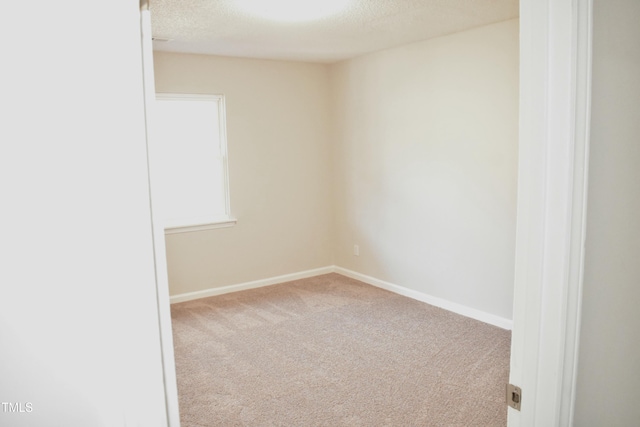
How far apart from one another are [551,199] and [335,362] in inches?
109

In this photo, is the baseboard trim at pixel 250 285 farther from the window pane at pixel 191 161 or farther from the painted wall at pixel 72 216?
the painted wall at pixel 72 216

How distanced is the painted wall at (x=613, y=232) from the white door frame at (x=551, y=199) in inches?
1.5

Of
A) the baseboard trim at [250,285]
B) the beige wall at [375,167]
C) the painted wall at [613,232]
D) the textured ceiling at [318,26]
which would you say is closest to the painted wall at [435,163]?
the beige wall at [375,167]

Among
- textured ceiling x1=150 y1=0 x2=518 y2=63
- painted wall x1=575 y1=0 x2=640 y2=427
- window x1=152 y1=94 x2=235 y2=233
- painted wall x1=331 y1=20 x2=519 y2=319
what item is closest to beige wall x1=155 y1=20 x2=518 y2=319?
painted wall x1=331 y1=20 x2=519 y2=319

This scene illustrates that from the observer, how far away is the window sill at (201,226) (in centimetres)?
481

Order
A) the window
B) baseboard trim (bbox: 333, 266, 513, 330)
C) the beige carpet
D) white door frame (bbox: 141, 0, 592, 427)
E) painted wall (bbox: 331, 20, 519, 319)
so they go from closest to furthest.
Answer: white door frame (bbox: 141, 0, 592, 427)
the beige carpet
painted wall (bbox: 331, 20, 519, 319)
baseboard trim (bbox: 333, 266, 513, 330)
the window

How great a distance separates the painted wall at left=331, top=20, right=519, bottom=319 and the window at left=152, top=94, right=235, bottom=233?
1392 millimetres

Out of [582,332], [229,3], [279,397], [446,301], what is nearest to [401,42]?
[229,3]

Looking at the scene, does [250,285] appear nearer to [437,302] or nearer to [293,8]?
[437,302]

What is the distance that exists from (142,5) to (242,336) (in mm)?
3480

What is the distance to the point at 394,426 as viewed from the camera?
2.71 meters

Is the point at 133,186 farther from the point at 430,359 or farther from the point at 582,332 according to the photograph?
the point at 430,359

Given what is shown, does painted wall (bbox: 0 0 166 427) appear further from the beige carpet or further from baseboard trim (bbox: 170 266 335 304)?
baseboard trim (bbox: 170 266 335 304)

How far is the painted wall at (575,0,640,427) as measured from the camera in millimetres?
997
